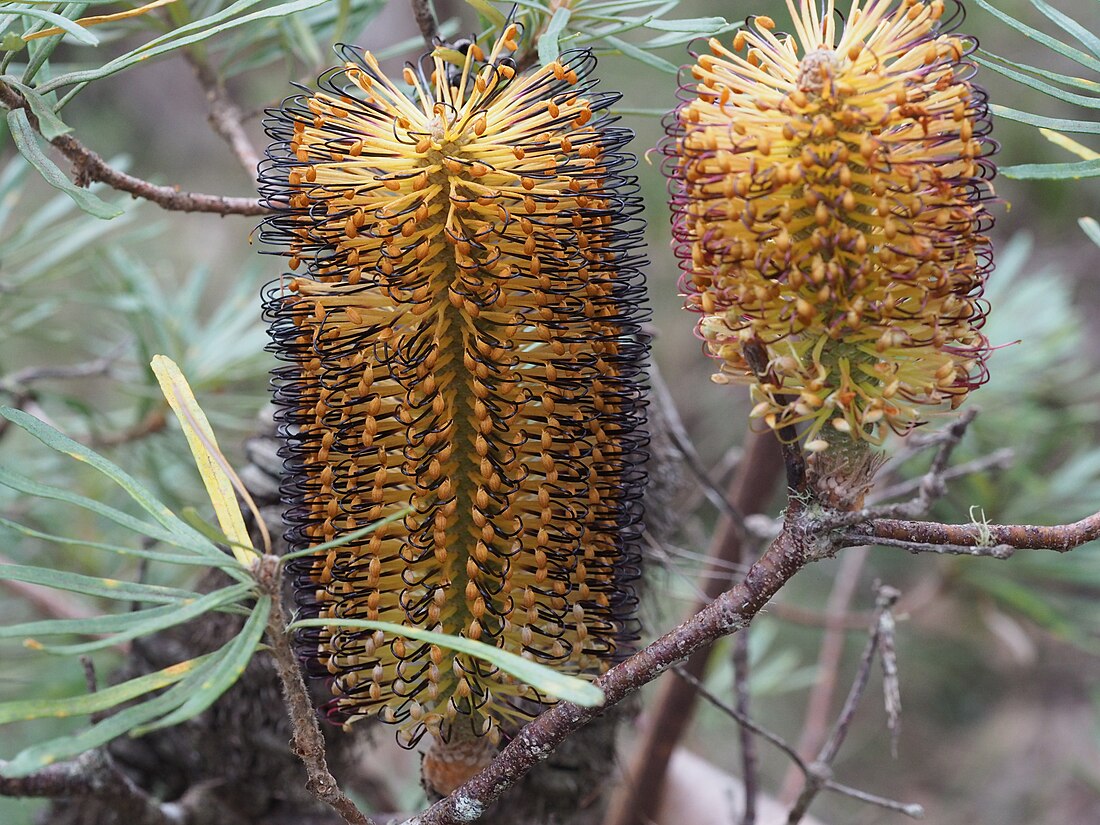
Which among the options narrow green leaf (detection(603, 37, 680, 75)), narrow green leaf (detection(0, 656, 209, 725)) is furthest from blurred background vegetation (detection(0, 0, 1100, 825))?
narrow green leaf (detection(0, 656, 209, 725))

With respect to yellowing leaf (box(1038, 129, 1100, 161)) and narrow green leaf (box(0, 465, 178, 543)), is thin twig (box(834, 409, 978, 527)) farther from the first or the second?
narrow green leaf (box(0, 465, 178, 543))

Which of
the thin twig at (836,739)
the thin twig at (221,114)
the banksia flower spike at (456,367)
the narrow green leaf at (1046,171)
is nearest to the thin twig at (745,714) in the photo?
the thin twig at (836,739)

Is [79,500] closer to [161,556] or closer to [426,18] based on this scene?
[161,556]

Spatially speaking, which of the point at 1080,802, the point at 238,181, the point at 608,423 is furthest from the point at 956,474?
the point at 238,181

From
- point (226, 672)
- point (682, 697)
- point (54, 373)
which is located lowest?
point (682, 697)

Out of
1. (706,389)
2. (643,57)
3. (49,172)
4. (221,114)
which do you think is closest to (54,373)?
(221,114)

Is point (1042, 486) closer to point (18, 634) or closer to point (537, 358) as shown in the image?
point (537, 358)

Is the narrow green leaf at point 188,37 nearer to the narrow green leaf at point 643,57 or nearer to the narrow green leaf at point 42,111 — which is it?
the narrow green leaf at point 42,111
